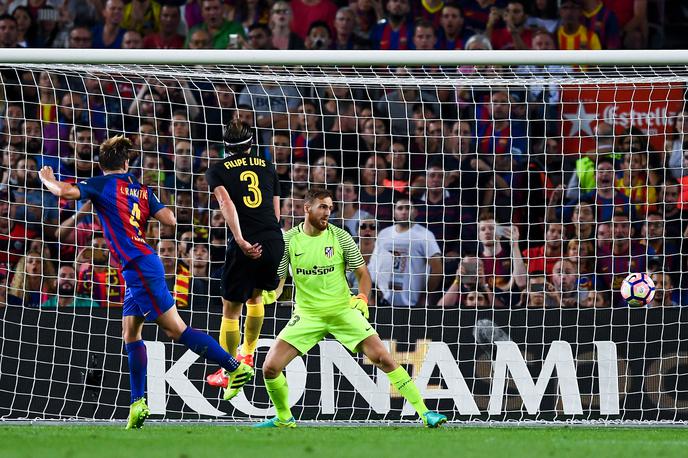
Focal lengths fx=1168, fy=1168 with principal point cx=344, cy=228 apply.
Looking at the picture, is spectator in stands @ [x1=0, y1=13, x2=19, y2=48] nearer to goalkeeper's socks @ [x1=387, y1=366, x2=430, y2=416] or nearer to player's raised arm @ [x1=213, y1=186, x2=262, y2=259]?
player's raised arm @ [x1=213, y1=186, x2=262, y2=259]

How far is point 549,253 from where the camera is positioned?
11266 mm

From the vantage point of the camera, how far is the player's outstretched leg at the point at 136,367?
28.5 ft

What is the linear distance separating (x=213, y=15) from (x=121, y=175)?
232 inches

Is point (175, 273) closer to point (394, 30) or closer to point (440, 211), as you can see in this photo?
point (440, 211)

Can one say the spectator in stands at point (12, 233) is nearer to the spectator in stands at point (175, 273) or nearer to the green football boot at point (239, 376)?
the spectator in stands at point (175, 273)

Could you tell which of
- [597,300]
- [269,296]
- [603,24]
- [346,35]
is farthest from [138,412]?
[603,24]

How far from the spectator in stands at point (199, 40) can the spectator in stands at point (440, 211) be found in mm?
3510

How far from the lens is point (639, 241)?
11.1 m

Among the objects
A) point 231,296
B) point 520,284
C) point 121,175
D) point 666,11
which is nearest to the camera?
point 121,175

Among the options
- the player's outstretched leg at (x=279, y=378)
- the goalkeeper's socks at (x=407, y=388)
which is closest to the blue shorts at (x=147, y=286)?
the player's outstretched leg at (x=279, y=378)

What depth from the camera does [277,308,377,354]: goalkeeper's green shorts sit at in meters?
9.24

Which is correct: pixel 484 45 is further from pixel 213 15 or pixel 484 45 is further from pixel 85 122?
pixel 85 122

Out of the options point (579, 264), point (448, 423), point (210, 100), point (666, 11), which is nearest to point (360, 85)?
point (210, 100)

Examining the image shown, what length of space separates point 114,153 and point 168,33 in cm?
586
